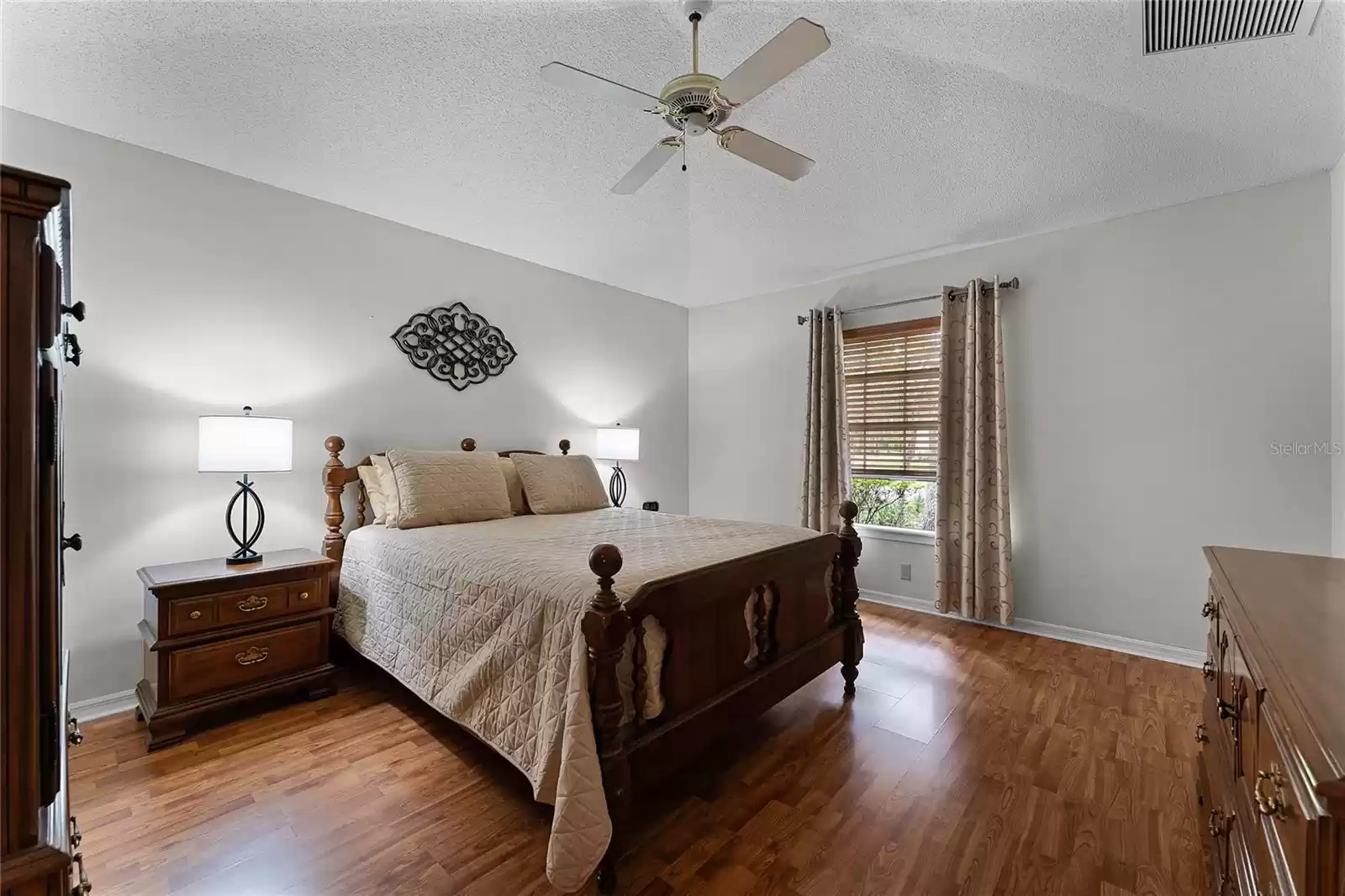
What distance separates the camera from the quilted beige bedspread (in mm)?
1531

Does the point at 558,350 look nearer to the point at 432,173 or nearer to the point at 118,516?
the point at 432,173

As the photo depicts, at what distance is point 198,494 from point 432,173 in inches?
75.3

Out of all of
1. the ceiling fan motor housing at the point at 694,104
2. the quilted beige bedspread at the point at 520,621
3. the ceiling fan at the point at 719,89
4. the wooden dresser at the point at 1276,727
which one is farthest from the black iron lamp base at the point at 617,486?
the wooden dresser at the point at 1276,727

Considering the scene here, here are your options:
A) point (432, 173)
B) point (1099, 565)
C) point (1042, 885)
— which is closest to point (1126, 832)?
point (1042, 885)

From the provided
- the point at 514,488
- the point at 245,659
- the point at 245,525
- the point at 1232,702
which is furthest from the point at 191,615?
the point at 1232,702

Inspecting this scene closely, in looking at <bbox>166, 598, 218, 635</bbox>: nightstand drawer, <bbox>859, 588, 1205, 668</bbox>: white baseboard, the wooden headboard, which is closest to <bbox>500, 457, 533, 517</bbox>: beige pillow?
the wooden headboard

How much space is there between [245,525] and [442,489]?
872mm

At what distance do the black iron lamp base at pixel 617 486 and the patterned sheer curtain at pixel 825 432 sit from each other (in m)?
1.47

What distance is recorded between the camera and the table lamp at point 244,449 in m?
2.37

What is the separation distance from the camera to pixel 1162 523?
10.4 ft

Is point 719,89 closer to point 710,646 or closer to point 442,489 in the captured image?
point 710,646

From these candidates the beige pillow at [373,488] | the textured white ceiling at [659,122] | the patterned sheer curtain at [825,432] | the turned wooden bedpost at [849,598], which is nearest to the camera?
the textured white ceiling at [659,122]

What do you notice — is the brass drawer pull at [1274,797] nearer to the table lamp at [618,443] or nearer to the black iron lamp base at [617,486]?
the table lamp at [618,443]

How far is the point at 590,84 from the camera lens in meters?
1.74
